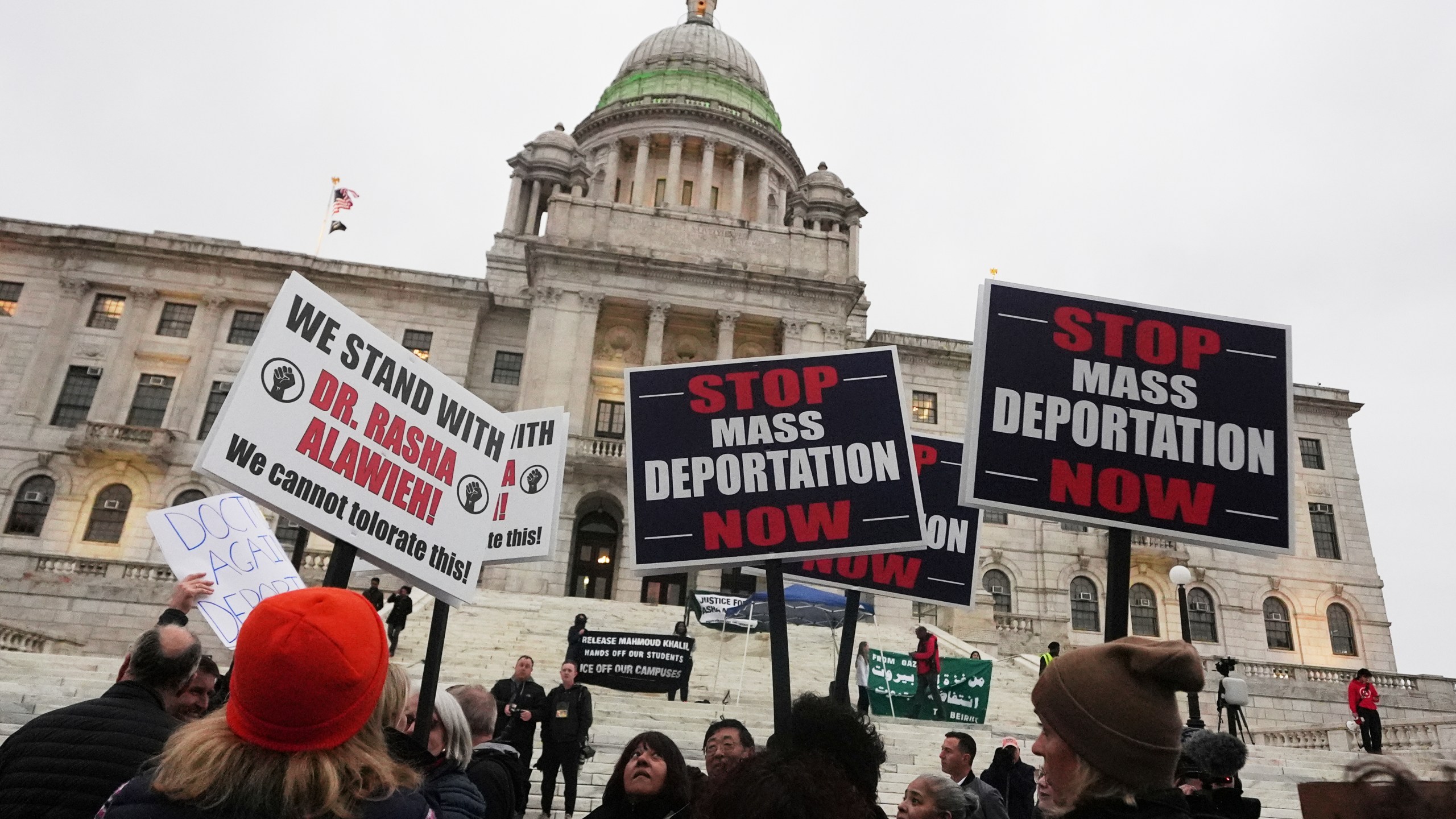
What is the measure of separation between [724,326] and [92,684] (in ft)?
81.6

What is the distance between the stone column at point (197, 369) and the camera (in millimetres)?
33188

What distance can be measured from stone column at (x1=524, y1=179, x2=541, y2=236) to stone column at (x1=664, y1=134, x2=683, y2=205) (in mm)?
7369

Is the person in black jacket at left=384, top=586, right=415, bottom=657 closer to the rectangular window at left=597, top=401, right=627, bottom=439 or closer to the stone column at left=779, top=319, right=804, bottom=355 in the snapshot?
the rectangular window at left=597, top=401, right=627, bottom=439

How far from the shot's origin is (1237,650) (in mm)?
35375

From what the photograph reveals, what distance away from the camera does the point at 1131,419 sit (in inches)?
205

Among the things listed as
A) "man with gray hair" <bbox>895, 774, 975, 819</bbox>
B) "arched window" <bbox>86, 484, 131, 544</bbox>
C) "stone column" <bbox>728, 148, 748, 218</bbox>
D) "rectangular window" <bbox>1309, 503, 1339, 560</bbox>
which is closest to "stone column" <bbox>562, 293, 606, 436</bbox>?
"arched window" <bbox>86, 484, 131, 544</bbox>

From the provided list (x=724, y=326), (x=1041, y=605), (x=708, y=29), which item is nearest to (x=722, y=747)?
(x=724, y=326)

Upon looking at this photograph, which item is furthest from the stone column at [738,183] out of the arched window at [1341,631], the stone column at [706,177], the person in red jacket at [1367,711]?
the person in red jacket at [1367,711]

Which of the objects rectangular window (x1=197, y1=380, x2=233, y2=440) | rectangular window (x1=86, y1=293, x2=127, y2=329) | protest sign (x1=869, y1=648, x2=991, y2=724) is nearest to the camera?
protest sign (x1=869, y1=648, x2=991, y2=724)

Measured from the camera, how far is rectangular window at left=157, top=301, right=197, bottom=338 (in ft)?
115

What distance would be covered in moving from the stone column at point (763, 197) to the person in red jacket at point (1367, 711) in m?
41.2

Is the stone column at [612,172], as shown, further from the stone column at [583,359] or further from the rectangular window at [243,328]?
the rectangular window at [243,328]

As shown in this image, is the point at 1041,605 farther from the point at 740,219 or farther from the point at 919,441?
the point at 919,441

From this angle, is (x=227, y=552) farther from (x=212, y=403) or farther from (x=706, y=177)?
(x=706, y=177)
